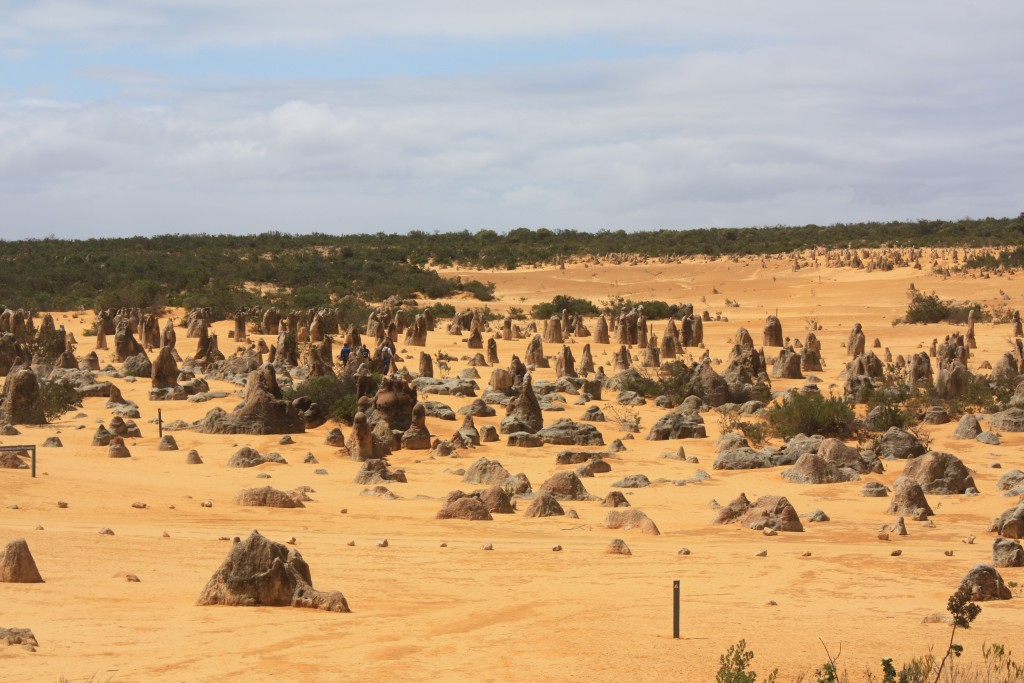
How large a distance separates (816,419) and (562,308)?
91.8 feet

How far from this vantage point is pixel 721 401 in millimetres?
24672

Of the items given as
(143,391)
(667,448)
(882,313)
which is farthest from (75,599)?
(882,313)

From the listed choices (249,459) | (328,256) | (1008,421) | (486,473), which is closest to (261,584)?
(486,473)

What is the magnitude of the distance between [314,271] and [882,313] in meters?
27.2

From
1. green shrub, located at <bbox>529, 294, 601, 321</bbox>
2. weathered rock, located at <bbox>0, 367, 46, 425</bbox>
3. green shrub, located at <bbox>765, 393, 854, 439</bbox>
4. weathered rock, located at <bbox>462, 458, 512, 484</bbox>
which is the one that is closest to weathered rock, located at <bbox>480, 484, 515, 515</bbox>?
weathered rock, located at <bbox>462, 458, 512, 484</bbox>

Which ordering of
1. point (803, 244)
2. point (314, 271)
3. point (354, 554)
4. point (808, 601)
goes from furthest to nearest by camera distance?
point (803, 244)
point (314, 271)
point (354, 554)
point (808, 601)

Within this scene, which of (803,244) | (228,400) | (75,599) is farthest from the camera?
(803,244)

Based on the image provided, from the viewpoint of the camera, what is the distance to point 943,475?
15.6 metres

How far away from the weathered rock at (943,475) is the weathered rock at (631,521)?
161 inches

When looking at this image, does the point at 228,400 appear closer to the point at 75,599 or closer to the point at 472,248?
the point at 75,599

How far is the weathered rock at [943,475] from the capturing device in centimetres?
1550

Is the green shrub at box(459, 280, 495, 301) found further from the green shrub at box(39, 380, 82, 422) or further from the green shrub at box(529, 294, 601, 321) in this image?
the green shrub at box(39, 380, 82, 422)

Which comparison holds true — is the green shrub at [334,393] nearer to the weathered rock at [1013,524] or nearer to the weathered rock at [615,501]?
the weathered rock at [615,501]

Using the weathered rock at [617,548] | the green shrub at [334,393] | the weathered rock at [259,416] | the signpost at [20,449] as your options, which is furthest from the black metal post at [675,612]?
the green shrub at [334,393]
